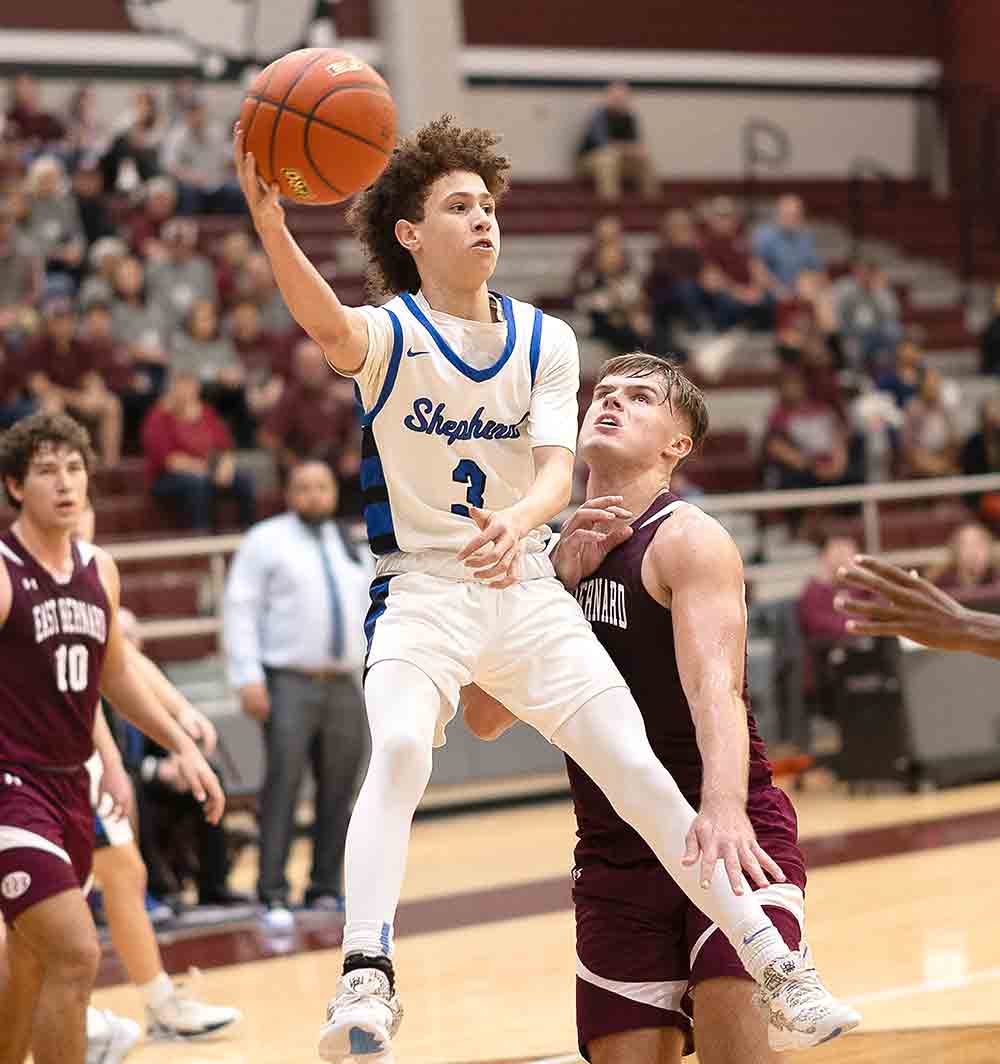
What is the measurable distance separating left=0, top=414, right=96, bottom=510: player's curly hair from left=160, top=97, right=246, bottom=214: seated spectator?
9.43 m

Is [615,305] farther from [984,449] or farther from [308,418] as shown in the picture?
[308,418]

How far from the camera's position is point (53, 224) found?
42.9ft

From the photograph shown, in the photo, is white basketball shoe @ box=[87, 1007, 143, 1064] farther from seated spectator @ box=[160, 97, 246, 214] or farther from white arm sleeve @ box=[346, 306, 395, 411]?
seated spectator @ box=[160, 97, 246, 214]

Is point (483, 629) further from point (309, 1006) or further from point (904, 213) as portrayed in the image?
point (904, 213)

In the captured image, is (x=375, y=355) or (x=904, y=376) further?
(x=904, y=376)

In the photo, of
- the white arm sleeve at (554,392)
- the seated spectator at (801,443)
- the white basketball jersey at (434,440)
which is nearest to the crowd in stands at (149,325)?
the seated spectator at (801,443)

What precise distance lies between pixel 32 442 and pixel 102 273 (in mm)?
7681

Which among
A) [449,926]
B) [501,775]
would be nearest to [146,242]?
[501,775]

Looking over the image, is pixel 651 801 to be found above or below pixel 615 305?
below

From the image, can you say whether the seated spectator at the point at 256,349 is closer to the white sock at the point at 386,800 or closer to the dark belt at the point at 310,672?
the dark belt at the point at 310,672

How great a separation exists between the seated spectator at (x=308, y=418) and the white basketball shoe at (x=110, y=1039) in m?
6.33

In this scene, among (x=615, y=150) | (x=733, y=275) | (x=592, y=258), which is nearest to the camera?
(x=592, y=258)

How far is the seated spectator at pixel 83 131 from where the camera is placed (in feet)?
47.3

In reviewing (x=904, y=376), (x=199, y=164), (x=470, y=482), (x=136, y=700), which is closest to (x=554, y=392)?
(x=470, y=482)
